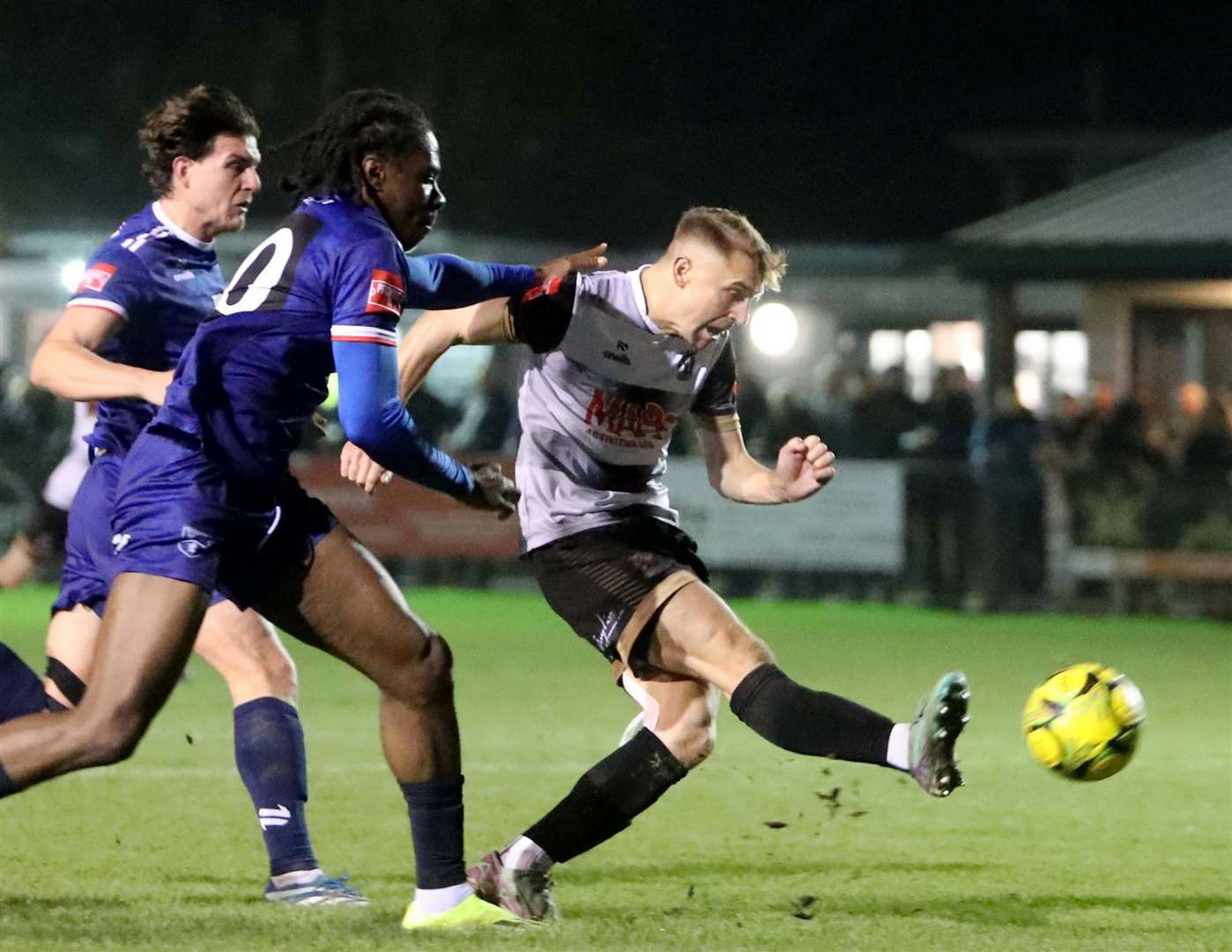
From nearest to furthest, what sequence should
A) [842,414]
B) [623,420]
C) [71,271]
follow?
[623,420]
[842,414]
[71,271]

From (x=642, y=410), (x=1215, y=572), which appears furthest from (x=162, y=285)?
(x=1215, y=572)

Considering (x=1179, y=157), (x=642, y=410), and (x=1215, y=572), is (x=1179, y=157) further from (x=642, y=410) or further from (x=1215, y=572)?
(x=642, y=410)

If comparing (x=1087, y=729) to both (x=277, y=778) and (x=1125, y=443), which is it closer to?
(x=277, y=778)

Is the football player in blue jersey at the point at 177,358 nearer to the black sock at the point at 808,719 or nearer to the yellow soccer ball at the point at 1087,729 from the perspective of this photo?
the black sock at the point at 808,719

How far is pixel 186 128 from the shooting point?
21.5 ft

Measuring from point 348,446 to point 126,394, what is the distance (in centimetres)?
66

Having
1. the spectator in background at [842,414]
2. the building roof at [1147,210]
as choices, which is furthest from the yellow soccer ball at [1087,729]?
the building roof at [1147,210]

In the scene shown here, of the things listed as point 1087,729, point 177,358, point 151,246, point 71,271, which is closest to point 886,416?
point 71,271

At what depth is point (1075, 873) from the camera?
7.19 m

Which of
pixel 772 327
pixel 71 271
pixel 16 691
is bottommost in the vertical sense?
pixel 16 691

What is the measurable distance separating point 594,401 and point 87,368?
1.40 m

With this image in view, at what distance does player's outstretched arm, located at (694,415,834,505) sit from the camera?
6.23 meters

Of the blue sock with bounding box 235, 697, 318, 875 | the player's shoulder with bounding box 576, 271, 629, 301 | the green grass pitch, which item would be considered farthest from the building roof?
the blue sock with bounding box 235, 697, 318, 875

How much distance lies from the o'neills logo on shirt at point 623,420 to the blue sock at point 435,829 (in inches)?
42.3
